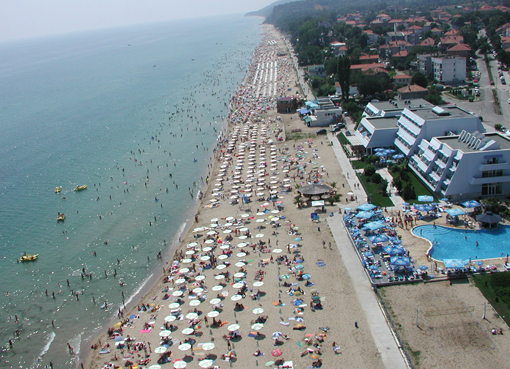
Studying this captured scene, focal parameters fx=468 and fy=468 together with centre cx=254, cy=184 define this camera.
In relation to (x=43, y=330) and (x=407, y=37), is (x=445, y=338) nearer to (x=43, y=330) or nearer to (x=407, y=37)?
(x=43, y=330)

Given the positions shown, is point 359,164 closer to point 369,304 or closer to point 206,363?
point 369,304

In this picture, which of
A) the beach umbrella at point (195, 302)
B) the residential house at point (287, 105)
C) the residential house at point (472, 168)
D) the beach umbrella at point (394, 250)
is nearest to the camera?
the beach umbrella at point (195, 302)

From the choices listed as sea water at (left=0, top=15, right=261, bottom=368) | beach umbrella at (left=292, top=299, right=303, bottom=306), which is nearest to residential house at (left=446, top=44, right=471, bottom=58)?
sea water at (left=0, top=15, right=261, bottom=368)

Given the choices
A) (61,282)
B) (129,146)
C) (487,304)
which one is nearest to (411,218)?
(487,304)

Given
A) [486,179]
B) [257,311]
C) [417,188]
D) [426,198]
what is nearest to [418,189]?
[417,188]

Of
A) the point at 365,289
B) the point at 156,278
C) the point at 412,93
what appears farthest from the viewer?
the point at 412,93

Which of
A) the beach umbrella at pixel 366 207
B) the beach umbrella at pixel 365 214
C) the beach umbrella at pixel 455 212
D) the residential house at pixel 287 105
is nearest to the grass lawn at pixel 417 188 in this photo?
the beach umbrella at pixel 455 212

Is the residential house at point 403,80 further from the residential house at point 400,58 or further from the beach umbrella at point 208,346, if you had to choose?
the beach umbrella at point 208,346
